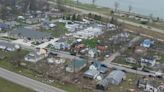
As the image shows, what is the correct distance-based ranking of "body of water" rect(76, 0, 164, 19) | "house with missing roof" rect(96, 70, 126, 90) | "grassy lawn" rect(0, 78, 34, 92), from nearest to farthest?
"grassy lawn" rect(0, 78, 34, 92) → "house with missing roof" rect(96, 70, 126, 90) → "body of water" rect(76, 0, 164, 19)

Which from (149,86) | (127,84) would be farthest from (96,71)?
(149,86)

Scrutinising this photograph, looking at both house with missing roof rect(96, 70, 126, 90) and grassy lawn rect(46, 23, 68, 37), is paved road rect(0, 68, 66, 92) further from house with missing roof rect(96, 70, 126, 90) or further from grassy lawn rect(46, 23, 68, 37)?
grassy lawn rect(46, 23, 68, 37)

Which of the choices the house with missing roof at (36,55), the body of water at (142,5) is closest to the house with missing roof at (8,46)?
the house with missing roof at (36,55)

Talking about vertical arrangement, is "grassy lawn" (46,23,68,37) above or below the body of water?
above

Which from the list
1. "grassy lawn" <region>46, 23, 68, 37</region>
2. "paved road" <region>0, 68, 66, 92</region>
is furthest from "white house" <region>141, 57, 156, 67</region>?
"grassy lawn" <region>46, 23, 68, 37</region>

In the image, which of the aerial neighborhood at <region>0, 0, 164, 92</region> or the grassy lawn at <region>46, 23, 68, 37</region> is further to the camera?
the grassy lawn at <region>46, 23, 68, 37</region>

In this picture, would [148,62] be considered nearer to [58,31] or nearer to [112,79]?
[112,79]

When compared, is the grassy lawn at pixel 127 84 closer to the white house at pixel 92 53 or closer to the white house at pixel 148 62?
the white house at pixel 148 62
